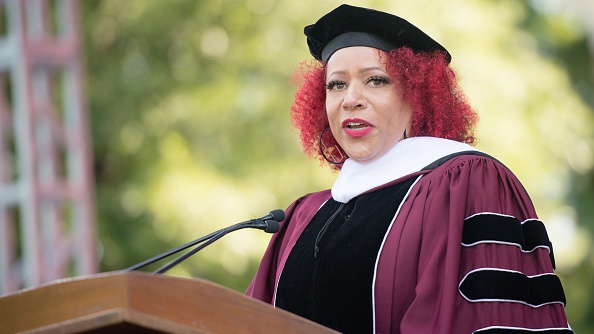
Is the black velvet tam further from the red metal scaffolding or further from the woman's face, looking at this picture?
the red metal scaffolding

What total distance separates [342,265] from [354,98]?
0.49m

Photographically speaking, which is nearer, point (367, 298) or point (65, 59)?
point (367, 298)

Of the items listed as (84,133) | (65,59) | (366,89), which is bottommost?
(366,89)

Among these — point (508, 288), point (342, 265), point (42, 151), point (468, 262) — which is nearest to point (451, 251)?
point (468, 262)

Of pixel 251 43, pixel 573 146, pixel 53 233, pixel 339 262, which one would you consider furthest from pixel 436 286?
pixel 573 146

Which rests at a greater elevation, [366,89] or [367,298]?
[366,89]

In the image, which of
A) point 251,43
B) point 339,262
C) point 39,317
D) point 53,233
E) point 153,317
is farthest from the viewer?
point 251,43

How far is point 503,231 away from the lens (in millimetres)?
2480

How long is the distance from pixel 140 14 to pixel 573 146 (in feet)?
14.7

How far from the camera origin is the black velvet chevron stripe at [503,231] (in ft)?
8.13

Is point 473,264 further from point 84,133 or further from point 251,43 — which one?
point 251,43

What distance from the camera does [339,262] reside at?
275 cm

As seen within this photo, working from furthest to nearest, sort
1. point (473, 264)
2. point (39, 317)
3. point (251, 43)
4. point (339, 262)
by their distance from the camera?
point (251, 43)
point (339, 262)
point (473, 264)
point (39, 317)

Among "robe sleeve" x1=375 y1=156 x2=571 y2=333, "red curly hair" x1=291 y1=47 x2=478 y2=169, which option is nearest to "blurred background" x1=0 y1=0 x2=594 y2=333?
"red curly hair" x1=291 y1=47 x2=478 y2=169
